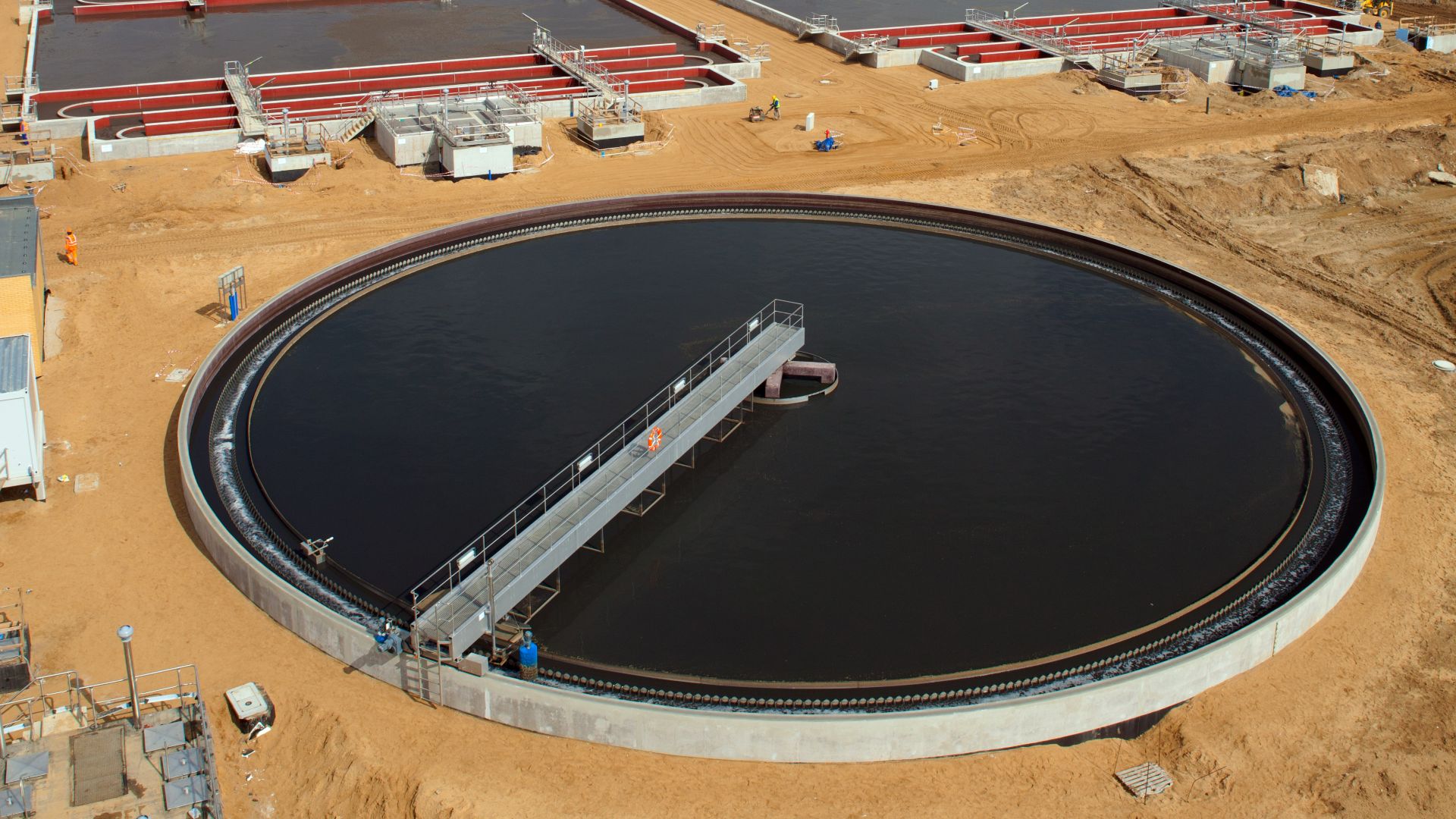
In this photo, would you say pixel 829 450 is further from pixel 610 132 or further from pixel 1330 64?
pixel 1330 64

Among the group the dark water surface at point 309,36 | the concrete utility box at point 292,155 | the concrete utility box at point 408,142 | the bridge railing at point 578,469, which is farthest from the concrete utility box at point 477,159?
the dark water surface at point 309,36

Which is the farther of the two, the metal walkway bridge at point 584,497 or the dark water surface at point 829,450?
the dark water surface at point 829,450

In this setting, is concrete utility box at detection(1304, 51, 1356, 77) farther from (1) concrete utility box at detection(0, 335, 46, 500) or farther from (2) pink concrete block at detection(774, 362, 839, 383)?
(1) concrete utility box at detection(0, 335, 46, 500)

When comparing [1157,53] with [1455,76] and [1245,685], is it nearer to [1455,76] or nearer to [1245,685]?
[1455,76]

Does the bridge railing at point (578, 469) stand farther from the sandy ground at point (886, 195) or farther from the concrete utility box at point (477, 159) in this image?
the concrete utility box at point (477, 159)

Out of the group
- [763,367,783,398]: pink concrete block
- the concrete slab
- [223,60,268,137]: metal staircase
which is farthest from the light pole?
[223,60,268,137]: metal staircase

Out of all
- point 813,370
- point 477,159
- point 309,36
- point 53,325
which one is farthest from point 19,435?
point 309,36

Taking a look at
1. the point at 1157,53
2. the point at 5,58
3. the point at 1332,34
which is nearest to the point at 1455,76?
the point at 1332,34
